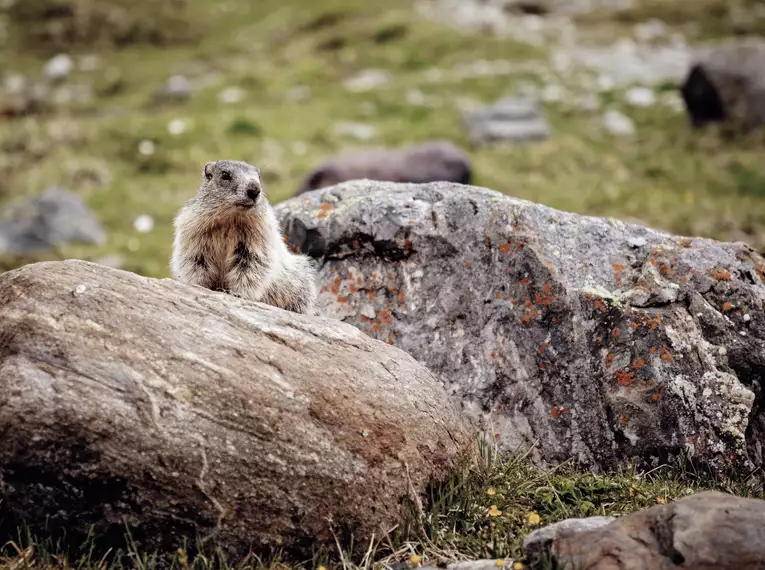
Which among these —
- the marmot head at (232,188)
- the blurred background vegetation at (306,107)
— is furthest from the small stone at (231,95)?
the marmot head at (232,188)

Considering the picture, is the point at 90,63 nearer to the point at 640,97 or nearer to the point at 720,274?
the point at 640,97

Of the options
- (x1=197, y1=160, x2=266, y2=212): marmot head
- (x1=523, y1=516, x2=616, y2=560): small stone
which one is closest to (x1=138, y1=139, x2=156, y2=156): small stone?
(x1=197, y1=160, x2=266, y2=212): marmot head

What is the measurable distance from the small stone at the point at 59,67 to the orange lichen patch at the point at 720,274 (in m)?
26.3

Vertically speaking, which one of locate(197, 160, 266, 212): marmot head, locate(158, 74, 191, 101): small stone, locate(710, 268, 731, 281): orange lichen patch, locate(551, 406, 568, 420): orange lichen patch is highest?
locate(197, 160, 266, 212): marmot head

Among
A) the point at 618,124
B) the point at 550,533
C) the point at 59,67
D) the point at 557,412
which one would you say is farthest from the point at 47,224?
the point at 59,67

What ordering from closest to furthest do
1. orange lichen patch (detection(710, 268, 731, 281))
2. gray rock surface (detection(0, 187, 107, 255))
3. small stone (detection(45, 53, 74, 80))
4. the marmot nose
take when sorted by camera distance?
orange lichen patch (detection(710, 268, 731, 281))
the marmot nose
gray rock surface (detection(0, 187, 107, 255))
small stone (detection(45, 53, 74, 80))

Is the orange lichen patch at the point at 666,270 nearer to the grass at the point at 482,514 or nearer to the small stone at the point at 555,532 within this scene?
the grass at the point at 482,514

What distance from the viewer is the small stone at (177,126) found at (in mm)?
20156

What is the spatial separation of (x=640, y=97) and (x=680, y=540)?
20848mm

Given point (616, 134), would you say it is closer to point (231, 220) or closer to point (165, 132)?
point (165, 132)

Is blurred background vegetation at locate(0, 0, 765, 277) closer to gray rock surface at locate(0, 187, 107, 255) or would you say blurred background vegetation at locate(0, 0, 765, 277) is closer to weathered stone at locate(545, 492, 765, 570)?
gray rock surface at locate(0, 187, 107, 255)

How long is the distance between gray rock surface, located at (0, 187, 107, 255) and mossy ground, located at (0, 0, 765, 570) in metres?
0.41

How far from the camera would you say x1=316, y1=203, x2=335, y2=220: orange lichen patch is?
7.84m

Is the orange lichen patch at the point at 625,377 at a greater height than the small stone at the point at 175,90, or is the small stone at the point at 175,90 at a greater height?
the orange lichen patch at the point at 625,377
